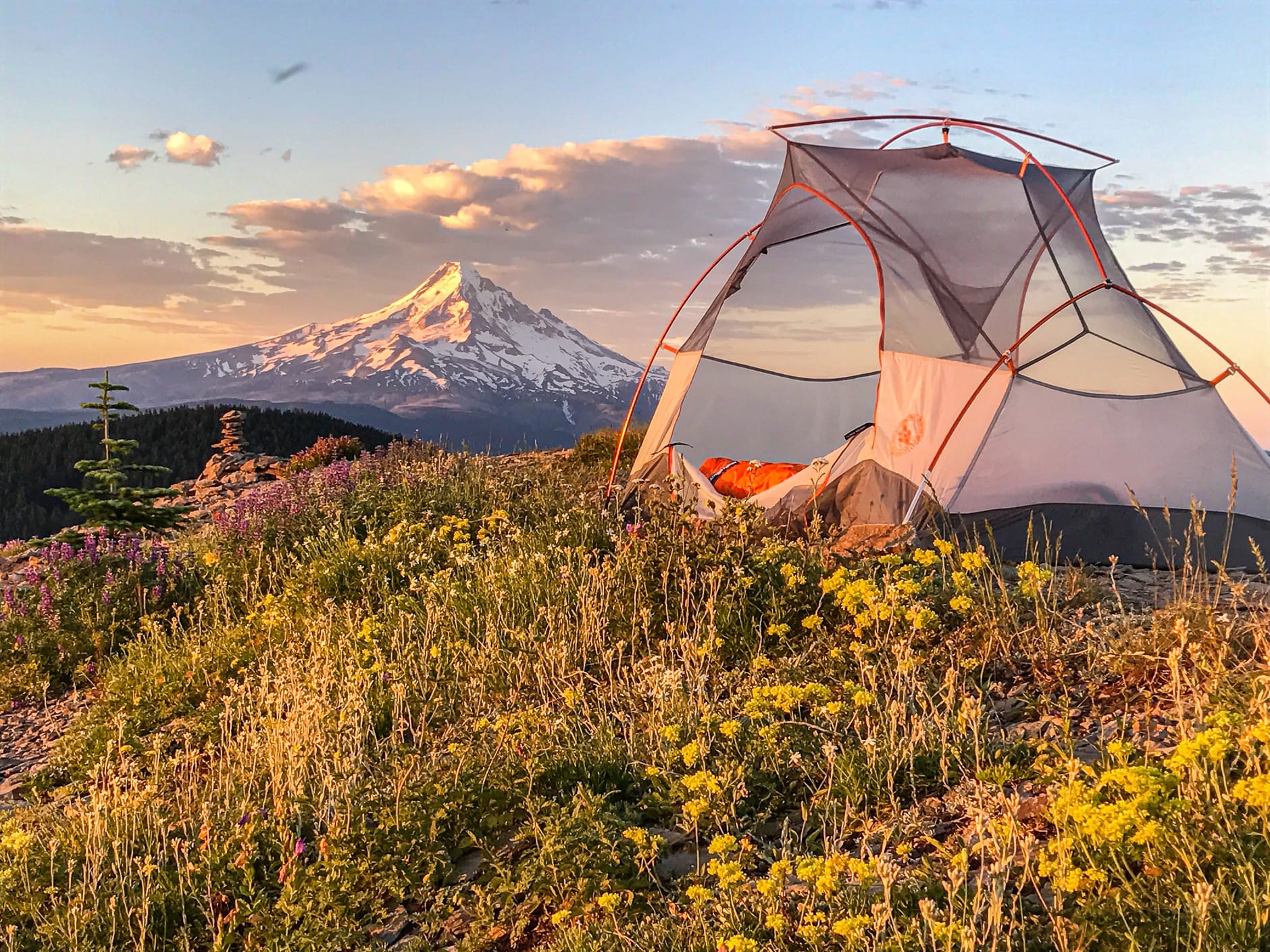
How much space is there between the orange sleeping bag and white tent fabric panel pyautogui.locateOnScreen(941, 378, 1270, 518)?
2.29 m

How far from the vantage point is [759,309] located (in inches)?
414

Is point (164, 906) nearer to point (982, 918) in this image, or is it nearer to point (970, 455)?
point (982, 918)

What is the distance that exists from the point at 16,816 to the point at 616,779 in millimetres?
2566

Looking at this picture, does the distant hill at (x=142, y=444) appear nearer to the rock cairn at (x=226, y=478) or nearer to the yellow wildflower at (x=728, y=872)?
the rock cairn at (x=226, y=478)

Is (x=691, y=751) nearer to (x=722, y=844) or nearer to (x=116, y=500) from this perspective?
(x=722, y=844)

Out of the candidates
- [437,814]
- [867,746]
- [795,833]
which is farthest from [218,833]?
[867,746]

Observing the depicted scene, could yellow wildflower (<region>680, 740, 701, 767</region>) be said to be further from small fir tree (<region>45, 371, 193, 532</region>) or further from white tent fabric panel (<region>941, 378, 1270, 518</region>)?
small fir tree (<region>45, 371, 193, 532</region>)

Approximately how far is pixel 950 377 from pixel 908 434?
1.98 ft

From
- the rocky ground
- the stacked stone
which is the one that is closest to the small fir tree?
the rocky ground

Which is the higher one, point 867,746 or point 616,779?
point 867,746

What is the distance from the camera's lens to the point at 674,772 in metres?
3.59

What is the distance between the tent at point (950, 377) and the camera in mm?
7484

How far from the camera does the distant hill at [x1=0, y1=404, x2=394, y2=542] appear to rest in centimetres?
3153

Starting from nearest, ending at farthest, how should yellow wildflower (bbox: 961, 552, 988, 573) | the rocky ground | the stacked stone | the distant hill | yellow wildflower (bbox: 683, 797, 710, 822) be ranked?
yellow wildflower (bbox: 683, 797, 710, 822), yellow wildflower (bbox: 961, 552, 988, 573), the rocky ground, the stacked stone, the distant hill
